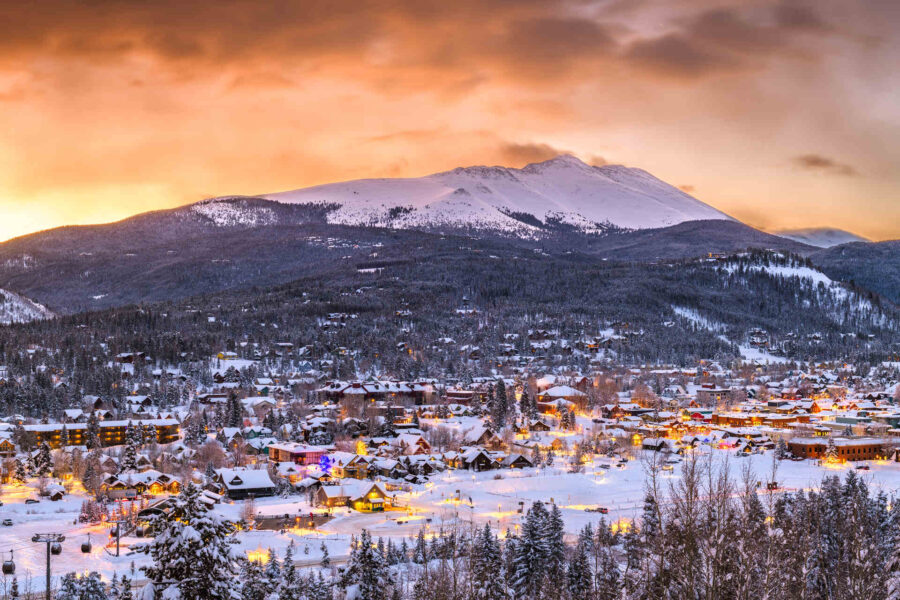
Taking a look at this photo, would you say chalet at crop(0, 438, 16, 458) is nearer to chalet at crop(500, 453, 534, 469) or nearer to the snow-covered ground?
the snow-covered ground

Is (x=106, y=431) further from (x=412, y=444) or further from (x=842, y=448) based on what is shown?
(x=842, y=448)

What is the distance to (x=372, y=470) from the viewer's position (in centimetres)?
5584

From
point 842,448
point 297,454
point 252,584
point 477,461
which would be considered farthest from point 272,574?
point 842,448

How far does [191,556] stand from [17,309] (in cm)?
19163

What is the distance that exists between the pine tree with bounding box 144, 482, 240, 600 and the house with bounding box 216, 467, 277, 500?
3740 cm

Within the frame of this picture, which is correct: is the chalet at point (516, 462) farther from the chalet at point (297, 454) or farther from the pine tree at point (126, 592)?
the pine tree at point (126, 592)

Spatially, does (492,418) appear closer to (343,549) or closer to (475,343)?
(343,549)

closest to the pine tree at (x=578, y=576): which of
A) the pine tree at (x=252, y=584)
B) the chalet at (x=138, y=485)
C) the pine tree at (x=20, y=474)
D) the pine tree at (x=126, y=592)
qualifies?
the pine tree at (x=252, y=584)

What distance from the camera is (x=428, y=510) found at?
4684 cm

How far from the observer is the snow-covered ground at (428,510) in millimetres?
37375

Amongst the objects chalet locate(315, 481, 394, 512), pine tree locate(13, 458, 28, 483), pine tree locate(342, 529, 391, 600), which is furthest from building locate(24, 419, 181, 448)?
pine tree locate(342, 529, 391, 600)

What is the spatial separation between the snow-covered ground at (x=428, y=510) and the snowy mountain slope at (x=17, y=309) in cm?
13913

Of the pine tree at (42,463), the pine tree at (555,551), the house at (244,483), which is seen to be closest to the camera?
the pine tree at (555,551)

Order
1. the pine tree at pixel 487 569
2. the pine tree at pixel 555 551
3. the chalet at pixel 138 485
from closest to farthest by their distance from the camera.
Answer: the pine tree at pixel 487 569, the pine tree at pixel 555 551, the chalet at pixel 138 485
